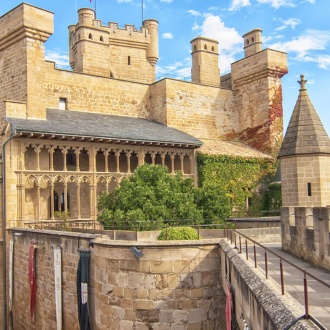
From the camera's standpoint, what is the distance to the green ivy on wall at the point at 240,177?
27.6m

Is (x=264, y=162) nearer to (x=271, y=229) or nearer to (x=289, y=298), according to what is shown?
(x=271, y=229)

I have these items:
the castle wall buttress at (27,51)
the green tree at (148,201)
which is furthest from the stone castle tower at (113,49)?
the green tree at (148,201)

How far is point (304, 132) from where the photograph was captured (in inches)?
678

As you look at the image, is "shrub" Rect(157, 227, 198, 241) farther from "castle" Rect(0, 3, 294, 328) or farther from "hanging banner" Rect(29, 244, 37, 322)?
"castle" Rect(0, 3, 294, 328)

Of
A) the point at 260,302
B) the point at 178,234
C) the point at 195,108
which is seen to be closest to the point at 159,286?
the point at 178,234

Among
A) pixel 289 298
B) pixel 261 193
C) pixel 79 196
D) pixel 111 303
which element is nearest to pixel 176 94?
pixel 261 193

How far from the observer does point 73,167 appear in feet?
81.8

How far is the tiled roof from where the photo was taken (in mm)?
28706

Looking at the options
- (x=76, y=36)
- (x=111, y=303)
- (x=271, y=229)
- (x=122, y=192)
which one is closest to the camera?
(x=111, y=303)

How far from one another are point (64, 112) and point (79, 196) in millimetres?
5302

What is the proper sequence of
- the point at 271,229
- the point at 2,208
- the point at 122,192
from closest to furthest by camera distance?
1. the point at 271,229
2. the point at 122,192
3. the point at 2,208

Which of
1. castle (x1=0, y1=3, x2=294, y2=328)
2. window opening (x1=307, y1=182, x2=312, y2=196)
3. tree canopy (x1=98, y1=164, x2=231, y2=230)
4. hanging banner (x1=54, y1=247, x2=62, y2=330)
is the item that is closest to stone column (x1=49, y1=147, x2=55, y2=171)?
castle (x1=0, y1=3, x2=294, y2=328)

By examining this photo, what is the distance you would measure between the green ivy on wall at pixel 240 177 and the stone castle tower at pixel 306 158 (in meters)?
9.94

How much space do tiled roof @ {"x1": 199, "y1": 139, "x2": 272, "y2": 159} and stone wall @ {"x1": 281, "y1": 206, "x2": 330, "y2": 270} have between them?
53.3 feet
